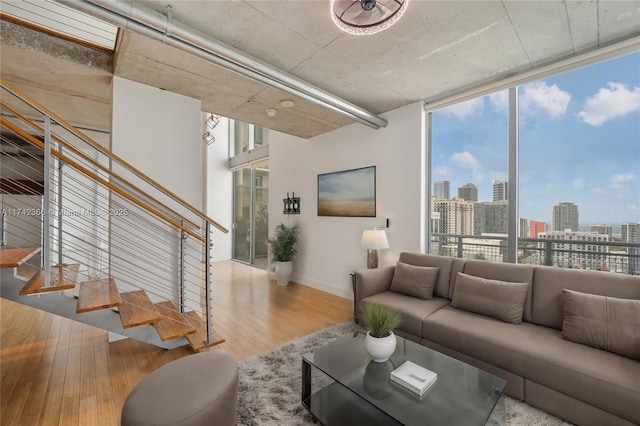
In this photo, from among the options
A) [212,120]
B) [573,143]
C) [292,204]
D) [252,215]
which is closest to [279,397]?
[573,143]

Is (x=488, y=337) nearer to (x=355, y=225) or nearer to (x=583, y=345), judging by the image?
(x=583, y=345)

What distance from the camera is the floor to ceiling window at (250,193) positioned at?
23.0 feet

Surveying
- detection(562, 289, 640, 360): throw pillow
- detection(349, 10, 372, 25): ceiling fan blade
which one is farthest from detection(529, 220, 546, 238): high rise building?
detection(349, 10, 372, 25): ceiling fan blade

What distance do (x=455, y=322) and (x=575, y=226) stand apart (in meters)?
1.81

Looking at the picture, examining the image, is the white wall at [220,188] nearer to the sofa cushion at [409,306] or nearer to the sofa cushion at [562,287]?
the sofa cushion at [409,306]

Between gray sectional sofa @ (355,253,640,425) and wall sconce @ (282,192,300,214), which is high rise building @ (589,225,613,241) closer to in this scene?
gray sectional sofa @ (355,253,640,425)

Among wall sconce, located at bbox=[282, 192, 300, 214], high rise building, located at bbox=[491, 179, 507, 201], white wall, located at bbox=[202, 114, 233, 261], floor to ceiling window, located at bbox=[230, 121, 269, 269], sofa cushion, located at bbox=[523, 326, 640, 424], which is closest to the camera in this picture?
sofa cushion, located at bbox=[523, 326, 640, 424]

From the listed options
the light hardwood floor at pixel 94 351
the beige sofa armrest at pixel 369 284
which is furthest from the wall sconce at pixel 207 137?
the beige sofa armrest at pixel 369 284

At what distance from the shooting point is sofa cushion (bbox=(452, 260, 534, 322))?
2.49 m

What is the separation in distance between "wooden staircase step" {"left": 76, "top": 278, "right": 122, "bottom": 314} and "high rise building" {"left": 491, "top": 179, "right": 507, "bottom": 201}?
398 cm

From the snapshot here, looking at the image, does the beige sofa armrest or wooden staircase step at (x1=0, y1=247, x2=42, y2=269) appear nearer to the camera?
wooden staircase step at (x1=0, y1=247, x2=42, y2=269)

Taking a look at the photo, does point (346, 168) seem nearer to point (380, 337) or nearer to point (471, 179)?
point (471, 179)

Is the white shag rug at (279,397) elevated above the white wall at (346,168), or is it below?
below

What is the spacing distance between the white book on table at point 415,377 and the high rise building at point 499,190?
2.44 m
